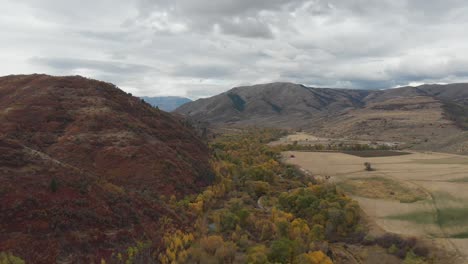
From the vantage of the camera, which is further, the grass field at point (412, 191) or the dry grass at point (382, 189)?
the dry grass at point (382, 189)

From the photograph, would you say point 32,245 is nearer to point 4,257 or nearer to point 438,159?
point 4,257

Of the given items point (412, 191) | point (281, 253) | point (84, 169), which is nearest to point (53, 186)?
point (84, 169)

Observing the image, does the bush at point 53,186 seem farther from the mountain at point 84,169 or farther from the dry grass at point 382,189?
the dry grass at point 382,189

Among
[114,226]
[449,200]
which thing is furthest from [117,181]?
[449,200]

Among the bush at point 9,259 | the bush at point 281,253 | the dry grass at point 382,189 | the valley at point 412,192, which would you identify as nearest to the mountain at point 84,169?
the bush at point 9,259

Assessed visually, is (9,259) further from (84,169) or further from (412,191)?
(412,191)

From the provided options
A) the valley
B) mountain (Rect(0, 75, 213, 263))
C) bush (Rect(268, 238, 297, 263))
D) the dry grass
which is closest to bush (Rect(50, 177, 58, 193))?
mountain (Rect(0, 75, 213, 263))

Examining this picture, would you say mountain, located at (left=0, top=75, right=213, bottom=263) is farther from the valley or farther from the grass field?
the grass field
